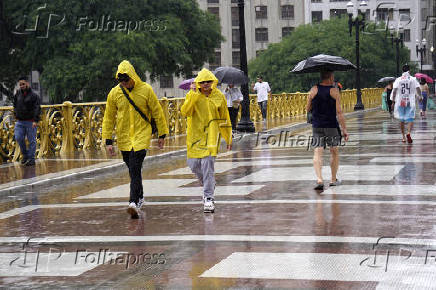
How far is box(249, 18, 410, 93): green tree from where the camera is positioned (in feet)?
259

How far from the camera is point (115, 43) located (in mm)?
39406

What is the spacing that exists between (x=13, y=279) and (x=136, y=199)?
3.28 meters

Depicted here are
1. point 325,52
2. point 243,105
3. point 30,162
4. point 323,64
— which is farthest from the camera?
point 325,52

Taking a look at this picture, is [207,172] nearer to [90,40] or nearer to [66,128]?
[66,128]

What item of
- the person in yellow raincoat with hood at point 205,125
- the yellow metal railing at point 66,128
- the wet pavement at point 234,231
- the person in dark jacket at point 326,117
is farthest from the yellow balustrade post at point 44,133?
the person in yellow raincoat with hood at point 205,125

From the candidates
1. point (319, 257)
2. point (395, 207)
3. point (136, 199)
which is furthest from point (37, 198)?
point (319, 257)

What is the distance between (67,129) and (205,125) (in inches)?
400

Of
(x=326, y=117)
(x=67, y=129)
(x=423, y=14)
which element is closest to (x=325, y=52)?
(x=423, y=14)

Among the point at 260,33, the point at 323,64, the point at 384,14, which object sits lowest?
the point at 323,64

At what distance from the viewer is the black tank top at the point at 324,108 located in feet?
37.3

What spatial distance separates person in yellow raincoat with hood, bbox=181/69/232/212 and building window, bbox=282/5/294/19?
97.4 m

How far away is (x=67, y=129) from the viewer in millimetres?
19156

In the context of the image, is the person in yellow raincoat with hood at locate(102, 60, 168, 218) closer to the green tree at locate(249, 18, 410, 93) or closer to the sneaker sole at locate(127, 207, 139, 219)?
the sneaker sole at locate(127, 207, 139, 219)

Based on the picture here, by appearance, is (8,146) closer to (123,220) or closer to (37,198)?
(37,198)
